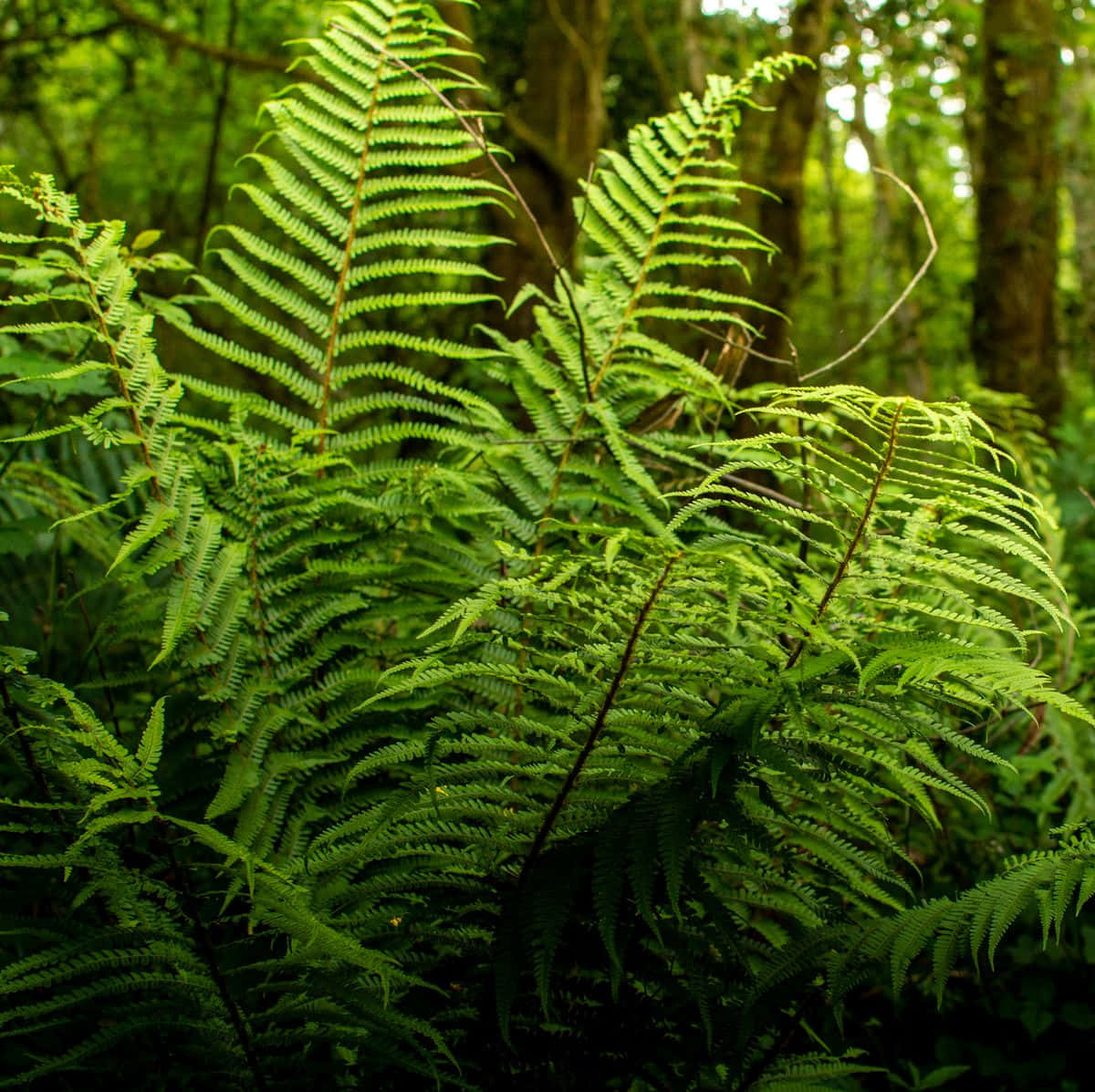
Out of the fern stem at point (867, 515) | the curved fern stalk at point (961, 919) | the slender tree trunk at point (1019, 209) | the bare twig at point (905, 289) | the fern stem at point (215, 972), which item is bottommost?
the fern stem at point (215, 972)

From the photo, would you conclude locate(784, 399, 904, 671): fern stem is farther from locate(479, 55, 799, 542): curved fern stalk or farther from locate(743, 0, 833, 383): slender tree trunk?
locate(743, 0, 833, 383): slender tree trunk

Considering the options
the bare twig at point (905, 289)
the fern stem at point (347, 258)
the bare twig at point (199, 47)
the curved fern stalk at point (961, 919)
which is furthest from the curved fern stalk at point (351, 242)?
the bare twig at point (199, 47)

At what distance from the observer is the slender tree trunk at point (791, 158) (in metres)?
4.41

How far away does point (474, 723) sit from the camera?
1.02 meters

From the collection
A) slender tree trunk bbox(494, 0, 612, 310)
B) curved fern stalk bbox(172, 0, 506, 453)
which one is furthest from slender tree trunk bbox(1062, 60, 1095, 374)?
curved fern stalk bbox(172, 0, 506, 453)

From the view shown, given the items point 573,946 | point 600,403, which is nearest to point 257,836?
point 573,946

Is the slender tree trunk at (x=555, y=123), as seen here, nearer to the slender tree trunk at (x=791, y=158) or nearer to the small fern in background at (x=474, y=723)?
the slender tree trunk at (x=791, y=158)

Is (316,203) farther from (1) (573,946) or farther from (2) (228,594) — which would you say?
(1) (573,946)

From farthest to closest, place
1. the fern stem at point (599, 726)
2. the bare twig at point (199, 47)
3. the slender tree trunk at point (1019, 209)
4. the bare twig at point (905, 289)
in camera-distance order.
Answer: the slender tree trunk at point (1019, 209) → the bare twig at point (199, 47) → the bare twig at point (905, 289) → the fern stem at point (599, 726)

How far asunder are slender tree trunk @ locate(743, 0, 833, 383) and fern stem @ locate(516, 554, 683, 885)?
352 cm

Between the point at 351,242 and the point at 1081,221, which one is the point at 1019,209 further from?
the point at 351,242

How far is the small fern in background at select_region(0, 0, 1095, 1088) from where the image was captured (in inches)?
36.3

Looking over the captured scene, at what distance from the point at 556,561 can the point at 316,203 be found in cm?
87

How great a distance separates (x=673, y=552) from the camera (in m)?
0.86
